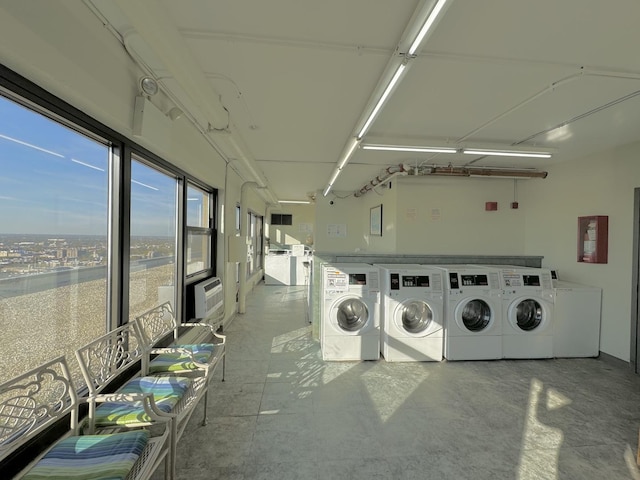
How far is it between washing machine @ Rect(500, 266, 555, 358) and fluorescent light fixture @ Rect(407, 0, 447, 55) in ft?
9.57

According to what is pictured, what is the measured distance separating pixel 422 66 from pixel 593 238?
340cm

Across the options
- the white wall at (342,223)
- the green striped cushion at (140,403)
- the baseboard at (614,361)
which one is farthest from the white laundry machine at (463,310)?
the white wall at (342,223)

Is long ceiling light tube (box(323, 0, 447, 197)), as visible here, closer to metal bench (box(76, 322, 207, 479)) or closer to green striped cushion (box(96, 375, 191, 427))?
metal bench (box(76, 322, 207, 479))

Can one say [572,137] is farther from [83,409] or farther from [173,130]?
[83,409]

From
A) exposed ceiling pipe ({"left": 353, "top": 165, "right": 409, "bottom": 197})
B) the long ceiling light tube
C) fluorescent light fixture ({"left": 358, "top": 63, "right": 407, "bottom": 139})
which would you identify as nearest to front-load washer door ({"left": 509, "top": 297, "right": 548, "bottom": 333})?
exposed ceiling pipe ({"left": 353, "top": 165, "right": 409, "bottom": 197})

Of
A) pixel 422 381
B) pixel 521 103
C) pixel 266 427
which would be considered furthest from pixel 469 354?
pixel 521 103

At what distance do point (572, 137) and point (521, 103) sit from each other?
1357 mm

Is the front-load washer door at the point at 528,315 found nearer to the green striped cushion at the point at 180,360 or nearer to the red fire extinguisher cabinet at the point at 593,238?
the red fire extinguisher cabinet at the point at 593,238

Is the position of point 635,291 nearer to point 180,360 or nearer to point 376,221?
point 376,221

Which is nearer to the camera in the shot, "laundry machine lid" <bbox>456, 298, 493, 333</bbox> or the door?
the door

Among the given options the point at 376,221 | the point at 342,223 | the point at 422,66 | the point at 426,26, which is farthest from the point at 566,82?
the point at 342,223

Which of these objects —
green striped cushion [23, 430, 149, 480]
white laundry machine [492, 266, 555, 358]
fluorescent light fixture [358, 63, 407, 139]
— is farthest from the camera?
white laundry machine [492, 266, 555, 358]

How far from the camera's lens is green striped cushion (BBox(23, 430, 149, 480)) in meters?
1.12

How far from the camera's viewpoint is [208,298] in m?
3.35
